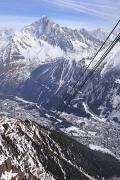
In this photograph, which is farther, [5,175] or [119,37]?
[5,175]

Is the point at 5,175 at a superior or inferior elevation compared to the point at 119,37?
inferior
